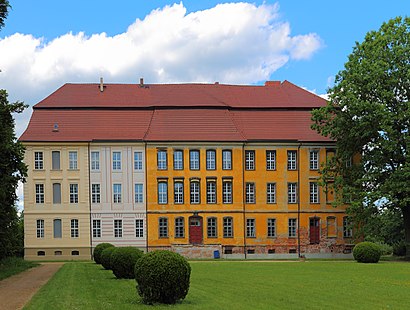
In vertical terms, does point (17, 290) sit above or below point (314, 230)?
above

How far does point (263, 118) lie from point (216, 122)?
4.37 meters

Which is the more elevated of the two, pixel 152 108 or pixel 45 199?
pixel 152 108

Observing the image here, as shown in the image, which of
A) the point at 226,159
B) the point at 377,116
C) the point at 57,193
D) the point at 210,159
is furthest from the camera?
the point at 226,159

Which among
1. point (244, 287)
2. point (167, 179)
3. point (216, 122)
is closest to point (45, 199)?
point (167, 179)

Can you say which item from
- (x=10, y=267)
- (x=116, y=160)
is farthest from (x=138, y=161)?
(x=10, y=267)

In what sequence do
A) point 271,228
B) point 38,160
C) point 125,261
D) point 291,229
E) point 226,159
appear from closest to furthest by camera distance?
1. point 125,261
2. point 38,160
3. point 226,159
4. point 271,228
5. point 291,229

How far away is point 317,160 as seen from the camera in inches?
2292

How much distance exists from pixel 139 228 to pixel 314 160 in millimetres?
16024

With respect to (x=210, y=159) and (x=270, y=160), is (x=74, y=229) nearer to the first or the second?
(x=210, y=159)

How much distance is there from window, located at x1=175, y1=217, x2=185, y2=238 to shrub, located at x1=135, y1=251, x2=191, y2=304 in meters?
38.1

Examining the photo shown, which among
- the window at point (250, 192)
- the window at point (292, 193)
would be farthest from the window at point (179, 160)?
the window at point (292, 193)

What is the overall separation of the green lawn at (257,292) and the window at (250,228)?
2691cm

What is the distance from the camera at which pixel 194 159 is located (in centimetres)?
5688

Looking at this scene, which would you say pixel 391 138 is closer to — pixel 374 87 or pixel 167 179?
pixel 374 87
